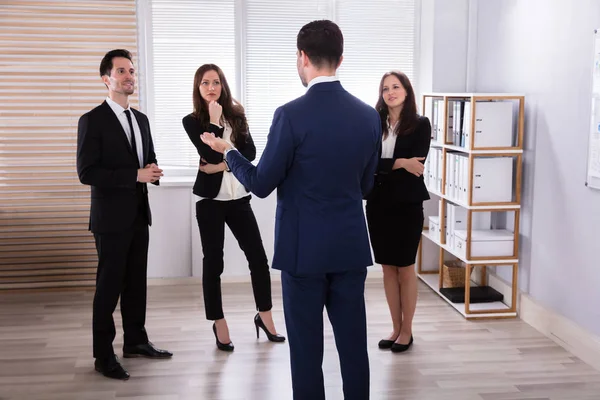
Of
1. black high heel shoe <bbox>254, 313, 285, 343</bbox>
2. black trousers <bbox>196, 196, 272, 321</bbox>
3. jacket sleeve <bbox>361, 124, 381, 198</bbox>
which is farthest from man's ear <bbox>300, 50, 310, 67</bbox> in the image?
black high heel shoe <bbox>254, 313, 285, 343</bbox>

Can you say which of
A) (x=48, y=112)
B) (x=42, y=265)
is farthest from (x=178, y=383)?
(x=48, y=112)

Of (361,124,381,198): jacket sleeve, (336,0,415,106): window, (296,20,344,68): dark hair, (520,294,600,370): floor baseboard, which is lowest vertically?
(520,294,600,370): floor baseboard

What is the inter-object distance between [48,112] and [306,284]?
345 cm

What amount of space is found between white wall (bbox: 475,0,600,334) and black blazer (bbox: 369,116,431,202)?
86 centimetres

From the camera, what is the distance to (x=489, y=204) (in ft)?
14.9

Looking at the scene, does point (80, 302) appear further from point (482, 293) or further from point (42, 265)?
point (482, 293)

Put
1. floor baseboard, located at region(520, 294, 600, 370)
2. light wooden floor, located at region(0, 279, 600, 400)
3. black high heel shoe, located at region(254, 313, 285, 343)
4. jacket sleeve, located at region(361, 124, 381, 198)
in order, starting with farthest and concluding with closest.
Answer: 1. black high heel shoe, located at region(254, 313, 285, 343)
2. floor baseboard, located at region(520, 294, 600, 370)
3. light wooden floor, located at region(0, 279, 600, 400)
4. jacket sleeve, located at region(361, 124, 381, 198)

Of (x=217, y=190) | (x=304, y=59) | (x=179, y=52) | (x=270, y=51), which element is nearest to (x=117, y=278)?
(x=217, y=190)

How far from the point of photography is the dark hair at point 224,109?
3.84 meters

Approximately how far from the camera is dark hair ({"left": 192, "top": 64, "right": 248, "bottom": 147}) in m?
3.84

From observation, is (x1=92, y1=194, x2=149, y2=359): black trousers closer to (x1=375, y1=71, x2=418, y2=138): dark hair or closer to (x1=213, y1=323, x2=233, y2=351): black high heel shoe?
(x1=213, y1=323, x2=233, y2=351): black high heel shoe

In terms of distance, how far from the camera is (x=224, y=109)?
12.8ft

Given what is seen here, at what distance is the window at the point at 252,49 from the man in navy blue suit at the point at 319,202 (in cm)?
307

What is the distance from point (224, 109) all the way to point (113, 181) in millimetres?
770
